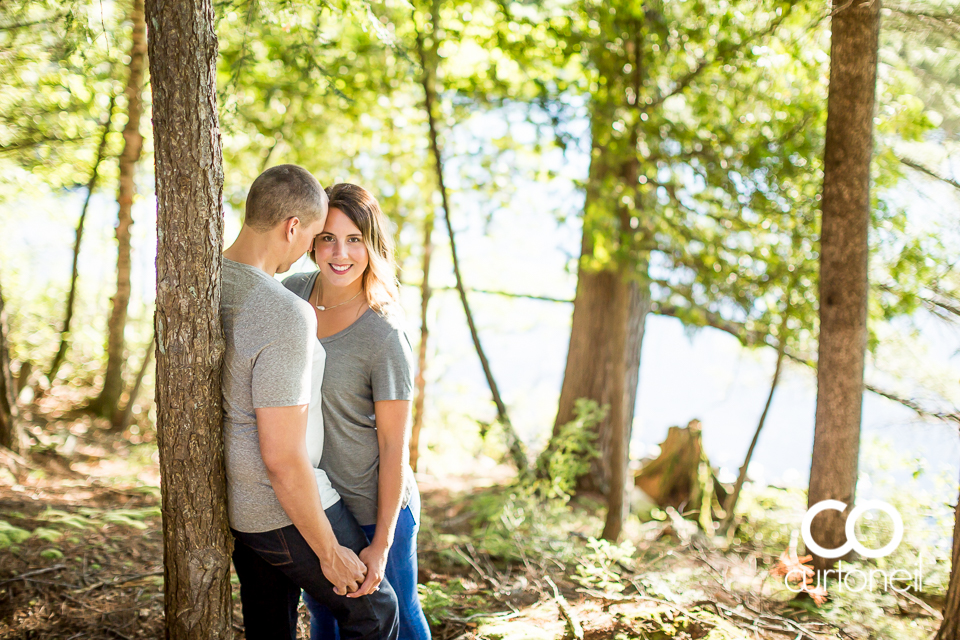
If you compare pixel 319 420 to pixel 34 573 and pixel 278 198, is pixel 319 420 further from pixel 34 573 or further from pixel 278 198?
pixel 34 573

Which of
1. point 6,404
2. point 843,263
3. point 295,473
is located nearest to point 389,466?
point 295,473

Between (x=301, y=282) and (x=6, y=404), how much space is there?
13.4ft

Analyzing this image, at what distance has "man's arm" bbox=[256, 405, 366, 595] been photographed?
1.71 meters

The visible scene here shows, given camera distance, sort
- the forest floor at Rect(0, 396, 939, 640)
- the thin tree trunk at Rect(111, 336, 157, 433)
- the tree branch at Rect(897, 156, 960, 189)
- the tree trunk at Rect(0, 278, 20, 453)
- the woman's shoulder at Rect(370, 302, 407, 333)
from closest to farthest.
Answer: the woman's shoulder at Rect(370, 302, 407, 333)
the forest floor at Rect(0, 396, 939, 640)
the tree branch at Rect(897, 156, 960, 189)
the tree trunk at Rect(0, 278, 20, 453)
the thin tree trunk at Rect(111, 336, 157, 433)

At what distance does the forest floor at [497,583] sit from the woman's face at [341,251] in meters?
1.68

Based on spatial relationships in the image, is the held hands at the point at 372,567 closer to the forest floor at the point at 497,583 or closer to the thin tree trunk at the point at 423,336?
the forest floor at the point at 497,583

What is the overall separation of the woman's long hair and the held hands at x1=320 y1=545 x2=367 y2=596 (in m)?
0.82

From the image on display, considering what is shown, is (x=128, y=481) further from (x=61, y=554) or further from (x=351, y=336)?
(x=351, y=336)

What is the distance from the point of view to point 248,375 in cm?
182

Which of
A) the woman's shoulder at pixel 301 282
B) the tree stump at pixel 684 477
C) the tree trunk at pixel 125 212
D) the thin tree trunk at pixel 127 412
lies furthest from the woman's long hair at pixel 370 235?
the thin tree trunk at pixel 127 412

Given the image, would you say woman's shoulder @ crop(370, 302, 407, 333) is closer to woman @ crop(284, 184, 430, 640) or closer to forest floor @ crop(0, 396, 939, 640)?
woman @ crop(284, 184, 430, 640)

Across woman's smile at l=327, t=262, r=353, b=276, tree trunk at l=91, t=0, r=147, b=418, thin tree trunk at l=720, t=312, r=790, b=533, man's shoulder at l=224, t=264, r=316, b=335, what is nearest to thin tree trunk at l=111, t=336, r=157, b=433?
tree trunk at l=91, t=0, r=147, b=418

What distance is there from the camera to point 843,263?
3.49m

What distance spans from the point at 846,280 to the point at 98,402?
7.64m
